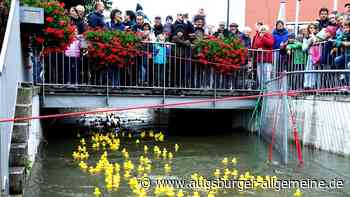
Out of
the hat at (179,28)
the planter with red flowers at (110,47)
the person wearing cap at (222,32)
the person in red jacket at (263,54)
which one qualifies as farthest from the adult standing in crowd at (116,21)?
the person in red jacket at (263,54)

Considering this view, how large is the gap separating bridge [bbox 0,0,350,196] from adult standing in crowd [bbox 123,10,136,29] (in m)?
0.91

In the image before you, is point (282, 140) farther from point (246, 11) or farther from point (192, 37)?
point (246, 11)

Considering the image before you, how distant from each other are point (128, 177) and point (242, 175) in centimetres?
192

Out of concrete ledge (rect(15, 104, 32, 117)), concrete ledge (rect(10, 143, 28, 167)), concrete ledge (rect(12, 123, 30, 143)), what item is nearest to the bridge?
concrete ledge (rect(15, 104, 32, 117))

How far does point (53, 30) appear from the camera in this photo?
8797mm

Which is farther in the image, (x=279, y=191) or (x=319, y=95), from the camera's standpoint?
(x=319, y=95)

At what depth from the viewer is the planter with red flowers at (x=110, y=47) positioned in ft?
35.3

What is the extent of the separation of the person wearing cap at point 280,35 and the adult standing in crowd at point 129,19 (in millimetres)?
3977

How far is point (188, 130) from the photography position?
47.4ft

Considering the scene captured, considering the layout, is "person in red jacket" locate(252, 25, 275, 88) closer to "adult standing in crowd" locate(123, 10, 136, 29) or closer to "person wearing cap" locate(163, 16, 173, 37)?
"person wearing cap" locate(163, 16, 173, 37)

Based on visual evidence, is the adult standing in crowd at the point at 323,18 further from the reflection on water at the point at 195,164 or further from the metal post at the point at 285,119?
the reflection on water at the point at 195,164

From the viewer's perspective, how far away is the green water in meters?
6.76

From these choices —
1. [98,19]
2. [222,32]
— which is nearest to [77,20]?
[98,19]

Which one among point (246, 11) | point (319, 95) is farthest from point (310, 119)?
point (246, 11)
